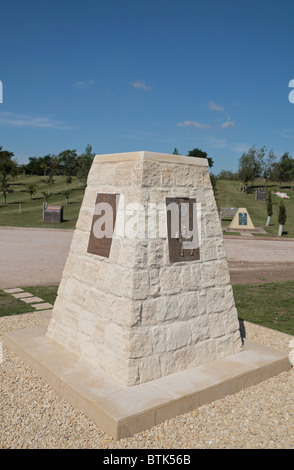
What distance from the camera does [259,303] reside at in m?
9.67

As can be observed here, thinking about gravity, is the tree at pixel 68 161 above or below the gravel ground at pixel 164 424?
above

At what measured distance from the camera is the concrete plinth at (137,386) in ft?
13.1

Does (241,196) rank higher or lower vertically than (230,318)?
higher

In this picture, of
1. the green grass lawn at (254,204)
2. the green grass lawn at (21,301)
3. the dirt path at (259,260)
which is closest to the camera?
the green grass lawn at (21,301)

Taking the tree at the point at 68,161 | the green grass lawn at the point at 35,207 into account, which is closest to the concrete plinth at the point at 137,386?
the green grass lawn at the point at 35,207

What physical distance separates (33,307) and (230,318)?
479 centimetres

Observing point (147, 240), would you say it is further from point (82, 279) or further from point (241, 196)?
point (241, 196)

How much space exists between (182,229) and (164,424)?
2.41 m

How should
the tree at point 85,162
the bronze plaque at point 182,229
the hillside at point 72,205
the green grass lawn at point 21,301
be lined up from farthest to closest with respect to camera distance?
the tree at point 85,162 < the hillside at point 72,205 < the green grass lawn at point 21,301 < the bronze plaque at point 182,229

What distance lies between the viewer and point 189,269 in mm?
5090

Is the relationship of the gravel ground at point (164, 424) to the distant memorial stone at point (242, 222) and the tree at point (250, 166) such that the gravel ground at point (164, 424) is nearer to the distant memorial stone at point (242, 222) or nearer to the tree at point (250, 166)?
the distant memorial stone at point (242, 222)

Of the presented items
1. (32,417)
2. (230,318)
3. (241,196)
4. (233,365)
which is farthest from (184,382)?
(241,196)

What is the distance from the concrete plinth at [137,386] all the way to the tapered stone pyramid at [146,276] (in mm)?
143
